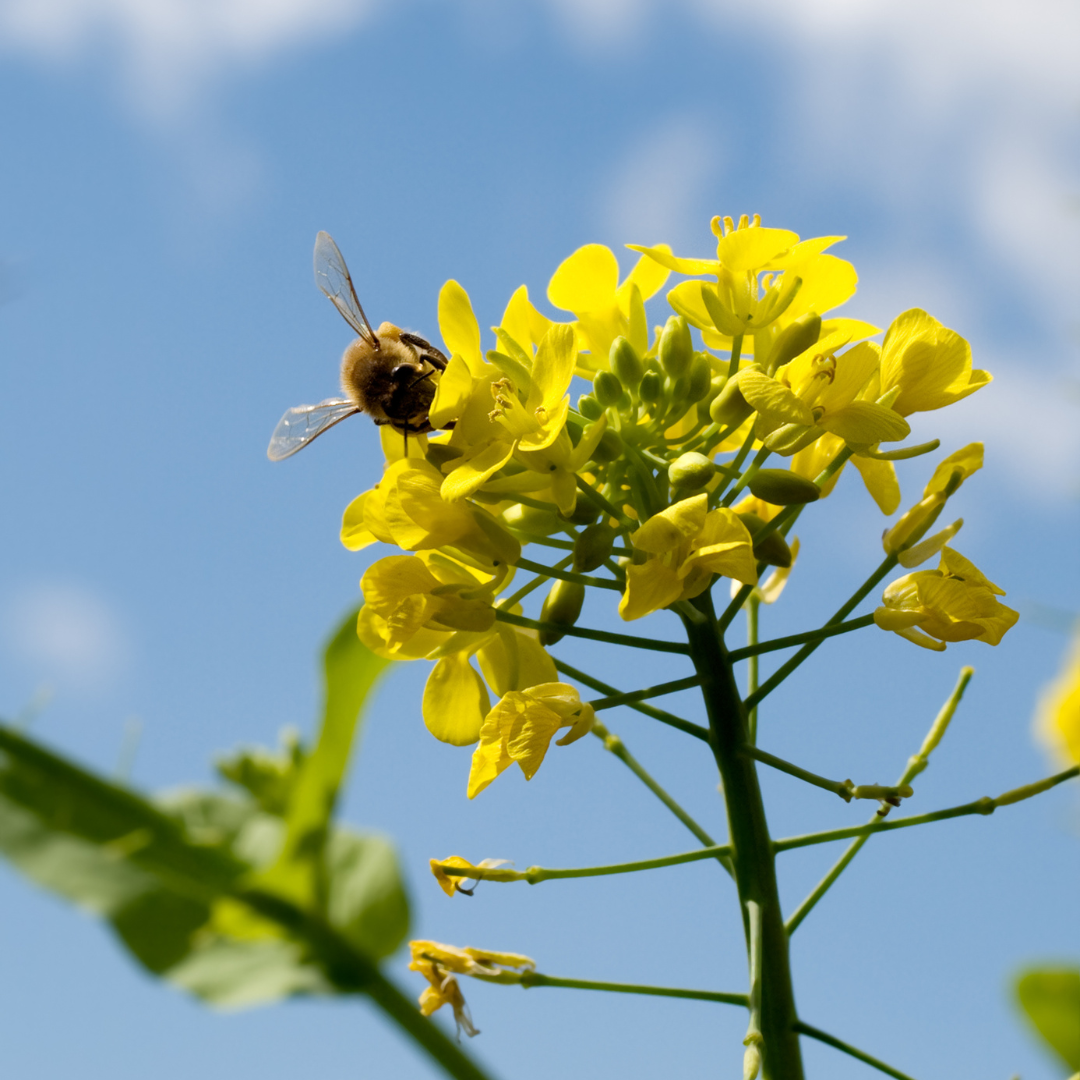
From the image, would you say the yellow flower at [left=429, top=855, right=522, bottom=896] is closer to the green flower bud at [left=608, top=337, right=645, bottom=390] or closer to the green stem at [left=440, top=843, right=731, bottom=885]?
the green stem at [left=440, top=843, right=731, bottom=885]

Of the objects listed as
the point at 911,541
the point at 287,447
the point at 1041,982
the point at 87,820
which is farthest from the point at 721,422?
the point at 87,820

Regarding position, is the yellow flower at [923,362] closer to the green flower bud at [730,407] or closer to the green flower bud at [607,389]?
the green flower bud at [730,407]

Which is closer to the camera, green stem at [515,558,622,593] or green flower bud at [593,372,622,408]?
green stem at [515,558,622,593]

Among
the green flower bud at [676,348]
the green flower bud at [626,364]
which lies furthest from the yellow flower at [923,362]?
the green flower bud at [626,364]

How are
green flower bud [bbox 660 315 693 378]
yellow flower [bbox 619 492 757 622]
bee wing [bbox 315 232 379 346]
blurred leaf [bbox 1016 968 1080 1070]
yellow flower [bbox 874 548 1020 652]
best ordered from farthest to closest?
bee wing [bbox 315 232 379 346], green flower bud [bbox 660 315 693 378], yellow flower [bbox 874 548 1020 652], yellow flower [bbox 619 492 757 622], blurred leaf [bbox 1016 968 1080 1070]

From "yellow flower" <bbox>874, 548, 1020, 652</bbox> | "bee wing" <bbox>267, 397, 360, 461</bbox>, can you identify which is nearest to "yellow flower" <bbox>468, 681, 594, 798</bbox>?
"yellow flower" <bbox>874, 548, 1020, 652</bbox>
